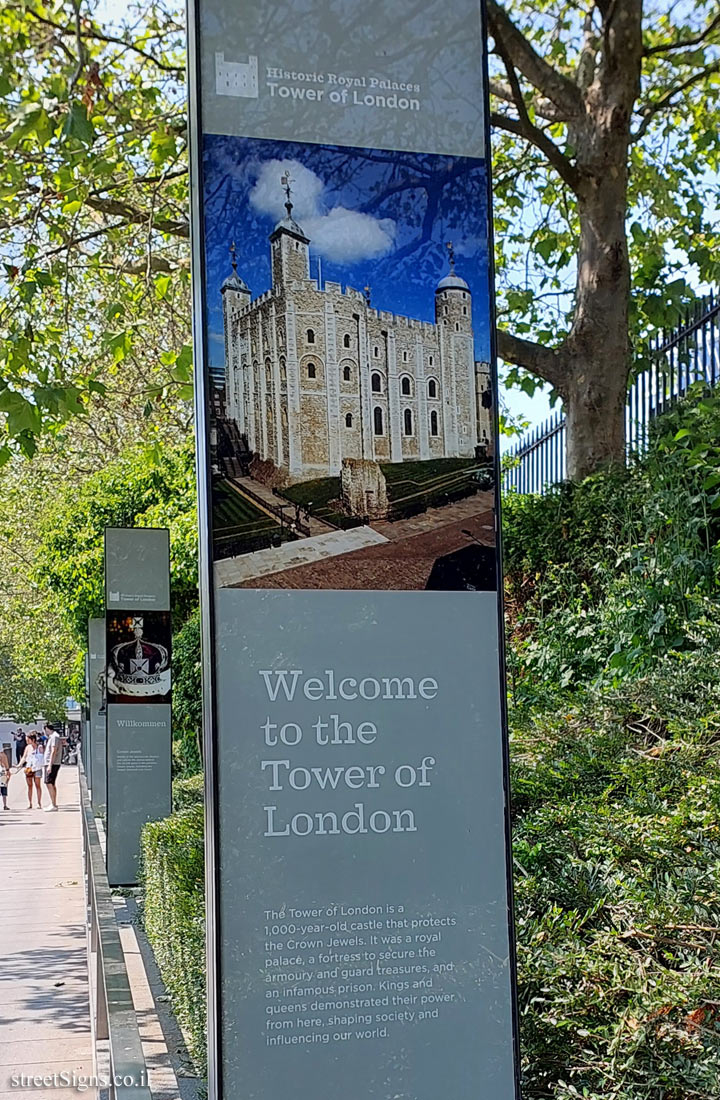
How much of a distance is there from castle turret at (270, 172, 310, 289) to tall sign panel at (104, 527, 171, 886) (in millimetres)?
8357

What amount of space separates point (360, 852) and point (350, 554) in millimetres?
650

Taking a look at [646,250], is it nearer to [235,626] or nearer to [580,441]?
[580,441]

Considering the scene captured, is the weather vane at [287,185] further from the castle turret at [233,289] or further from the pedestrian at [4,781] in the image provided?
the pedestrian at [4,781]

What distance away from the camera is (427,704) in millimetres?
2693

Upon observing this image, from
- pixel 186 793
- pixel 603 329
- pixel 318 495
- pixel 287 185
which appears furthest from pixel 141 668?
pixel 287 185

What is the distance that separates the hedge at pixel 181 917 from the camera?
533 cm

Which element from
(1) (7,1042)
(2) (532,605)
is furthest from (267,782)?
(2) (532,605)

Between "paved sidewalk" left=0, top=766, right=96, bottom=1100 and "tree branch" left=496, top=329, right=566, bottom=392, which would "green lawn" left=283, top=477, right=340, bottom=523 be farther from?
"tree branch" left=496, top=329, right=566, bottom=392

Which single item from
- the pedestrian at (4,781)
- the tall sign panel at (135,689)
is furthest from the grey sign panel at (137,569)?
the pedestrian at (4,781)

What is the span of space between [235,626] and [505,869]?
0.81 meters

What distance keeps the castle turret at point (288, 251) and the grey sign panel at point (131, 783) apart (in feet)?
28.3

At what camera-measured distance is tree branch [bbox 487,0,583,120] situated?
32.6 ft

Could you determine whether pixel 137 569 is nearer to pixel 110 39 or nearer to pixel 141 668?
pixel 141 668

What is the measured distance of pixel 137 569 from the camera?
11.1m
